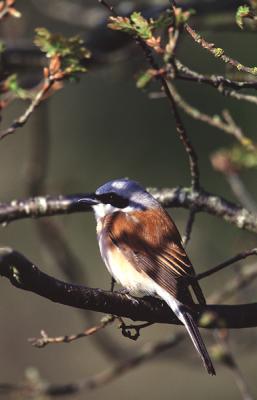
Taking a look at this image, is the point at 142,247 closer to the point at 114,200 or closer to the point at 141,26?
the point at 114,200

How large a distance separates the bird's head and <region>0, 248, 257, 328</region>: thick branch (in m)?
0.67

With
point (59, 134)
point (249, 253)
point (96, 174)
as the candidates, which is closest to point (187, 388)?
point (96, 174)

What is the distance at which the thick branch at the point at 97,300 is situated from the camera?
221cm

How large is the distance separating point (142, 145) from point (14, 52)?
13.0 ft

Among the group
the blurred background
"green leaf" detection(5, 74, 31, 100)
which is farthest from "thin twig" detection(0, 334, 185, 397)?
the blurred background

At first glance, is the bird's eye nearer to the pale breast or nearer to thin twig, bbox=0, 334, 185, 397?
the pale breast

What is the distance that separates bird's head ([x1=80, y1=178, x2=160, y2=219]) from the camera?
410cm

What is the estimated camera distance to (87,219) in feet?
28.8

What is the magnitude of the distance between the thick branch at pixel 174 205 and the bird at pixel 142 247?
117 mm

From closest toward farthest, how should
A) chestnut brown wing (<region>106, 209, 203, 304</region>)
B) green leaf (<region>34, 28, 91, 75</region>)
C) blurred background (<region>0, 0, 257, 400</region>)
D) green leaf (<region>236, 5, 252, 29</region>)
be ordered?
green leaf (<region>236, 5, 252, 29</region>)
green leaf (<region>34, 28, 91, 75</region>)
chestnut brown wing (<region>106, 209, 203, 304</region>)
blurred background (<region>0, 0, 257, 400</region>)

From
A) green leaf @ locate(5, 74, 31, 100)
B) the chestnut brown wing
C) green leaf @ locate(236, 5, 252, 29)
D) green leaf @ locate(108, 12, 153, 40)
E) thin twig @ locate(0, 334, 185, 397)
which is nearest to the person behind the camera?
green leaf @ locate(236, 5, 252, 29)

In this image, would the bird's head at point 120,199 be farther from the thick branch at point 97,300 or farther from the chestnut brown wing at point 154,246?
the thick branch at point 97,300

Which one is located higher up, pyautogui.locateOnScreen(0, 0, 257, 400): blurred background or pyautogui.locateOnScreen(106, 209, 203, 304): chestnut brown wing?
pyautogui.locateOnScreen(106, 209, 203, 304): chestnut brown wing

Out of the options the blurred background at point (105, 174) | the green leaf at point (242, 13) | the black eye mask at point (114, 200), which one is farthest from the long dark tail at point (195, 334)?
the blurred background at point (105, 174)
